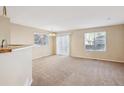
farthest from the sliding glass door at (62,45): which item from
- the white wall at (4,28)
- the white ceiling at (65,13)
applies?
the white wall at (4,28)

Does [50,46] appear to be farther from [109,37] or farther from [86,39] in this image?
[109,37]

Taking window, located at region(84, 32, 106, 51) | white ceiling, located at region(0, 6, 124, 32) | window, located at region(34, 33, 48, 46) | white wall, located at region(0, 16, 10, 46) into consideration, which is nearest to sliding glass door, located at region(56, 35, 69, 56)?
window, located at region(34, 33, 48, 46)

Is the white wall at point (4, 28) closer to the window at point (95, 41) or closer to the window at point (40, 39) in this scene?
the window at point (40, 39)

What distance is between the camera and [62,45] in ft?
31.1

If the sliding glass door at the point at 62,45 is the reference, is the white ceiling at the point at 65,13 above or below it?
above

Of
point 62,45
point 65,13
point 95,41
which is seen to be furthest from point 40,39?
point 65,13

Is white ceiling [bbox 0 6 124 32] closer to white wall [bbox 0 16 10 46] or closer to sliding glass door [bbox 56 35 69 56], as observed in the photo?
white wall [bbox 0 16 10 46]

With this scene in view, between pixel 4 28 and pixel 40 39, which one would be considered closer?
pixel 4 28

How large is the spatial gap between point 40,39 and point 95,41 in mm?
4241

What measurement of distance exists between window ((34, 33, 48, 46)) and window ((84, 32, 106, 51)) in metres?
3.41

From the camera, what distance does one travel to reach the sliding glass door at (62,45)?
357 inches

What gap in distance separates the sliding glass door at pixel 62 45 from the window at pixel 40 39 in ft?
4.40

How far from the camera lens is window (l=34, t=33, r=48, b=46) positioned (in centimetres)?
778

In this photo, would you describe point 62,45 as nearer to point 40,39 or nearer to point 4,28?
point 40,39
